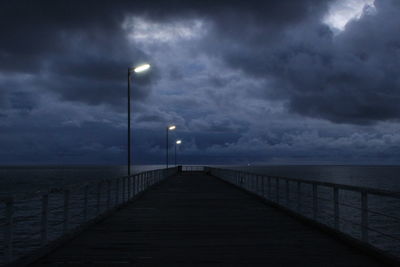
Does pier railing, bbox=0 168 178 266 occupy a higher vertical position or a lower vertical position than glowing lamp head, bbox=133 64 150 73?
lower

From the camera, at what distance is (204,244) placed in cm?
846

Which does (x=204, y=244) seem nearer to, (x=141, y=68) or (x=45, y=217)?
(x=45, y=217)

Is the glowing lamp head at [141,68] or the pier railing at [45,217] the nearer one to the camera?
the pier railing at [45,217]

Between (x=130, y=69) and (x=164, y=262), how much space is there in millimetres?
16188

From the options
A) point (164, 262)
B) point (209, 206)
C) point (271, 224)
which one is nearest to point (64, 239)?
point (164, 262)

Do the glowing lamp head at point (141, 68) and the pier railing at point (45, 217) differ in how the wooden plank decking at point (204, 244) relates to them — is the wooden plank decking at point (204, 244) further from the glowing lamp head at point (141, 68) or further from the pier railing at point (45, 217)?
the glowing lamp head at point (141, 68)

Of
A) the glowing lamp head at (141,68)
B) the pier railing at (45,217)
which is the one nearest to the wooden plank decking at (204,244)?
the pier railing at (45,217)

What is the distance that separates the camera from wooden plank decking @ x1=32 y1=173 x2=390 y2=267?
6.95 metres

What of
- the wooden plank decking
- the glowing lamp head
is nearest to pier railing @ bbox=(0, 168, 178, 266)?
the wooden plank decking

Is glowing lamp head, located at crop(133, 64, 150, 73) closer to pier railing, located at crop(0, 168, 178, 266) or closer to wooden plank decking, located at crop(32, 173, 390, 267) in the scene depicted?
pier railing, located at crop(0, 168, 178, 266)

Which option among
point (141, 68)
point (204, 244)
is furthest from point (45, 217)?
point (141, 68)

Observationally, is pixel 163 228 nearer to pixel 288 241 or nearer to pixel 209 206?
pixel 288 241

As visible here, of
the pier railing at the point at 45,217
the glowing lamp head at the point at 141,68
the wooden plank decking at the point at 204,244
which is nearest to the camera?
the pier railing at the point at 45,217

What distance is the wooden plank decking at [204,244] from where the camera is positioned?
695cm
